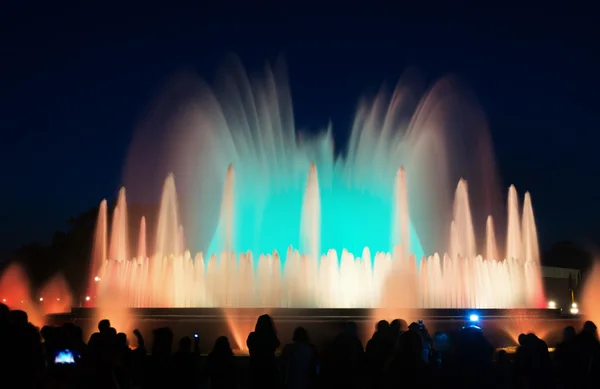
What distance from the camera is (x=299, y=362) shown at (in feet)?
24.8

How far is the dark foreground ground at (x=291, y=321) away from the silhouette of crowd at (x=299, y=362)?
453 inches

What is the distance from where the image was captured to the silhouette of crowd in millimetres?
4785

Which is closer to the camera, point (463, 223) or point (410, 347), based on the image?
point (410, 347)

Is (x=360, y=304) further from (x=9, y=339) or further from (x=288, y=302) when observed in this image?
(x=9, y=339)

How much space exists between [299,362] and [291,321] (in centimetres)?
1321

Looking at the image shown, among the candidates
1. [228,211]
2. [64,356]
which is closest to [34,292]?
[228,211]

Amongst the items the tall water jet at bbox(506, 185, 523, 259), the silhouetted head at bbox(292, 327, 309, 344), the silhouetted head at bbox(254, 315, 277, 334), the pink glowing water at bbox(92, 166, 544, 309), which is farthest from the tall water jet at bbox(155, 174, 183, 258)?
the silhouetted head at bbox(292, 327, 309, 344)

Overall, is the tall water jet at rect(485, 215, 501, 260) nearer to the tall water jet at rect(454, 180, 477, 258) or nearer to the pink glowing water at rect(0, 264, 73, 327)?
the tall water jet at rect(454, 180, 477, 258)

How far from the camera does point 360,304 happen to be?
29.4 meters

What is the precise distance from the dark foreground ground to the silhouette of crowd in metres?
11.5

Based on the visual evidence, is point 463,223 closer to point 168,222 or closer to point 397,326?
point 168,222

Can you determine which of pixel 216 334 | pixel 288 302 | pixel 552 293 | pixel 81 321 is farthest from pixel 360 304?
pixel 552 293

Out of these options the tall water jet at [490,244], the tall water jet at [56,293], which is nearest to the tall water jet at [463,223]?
the tall water jet at [490,244]

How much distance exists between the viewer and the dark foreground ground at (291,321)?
812 inches
